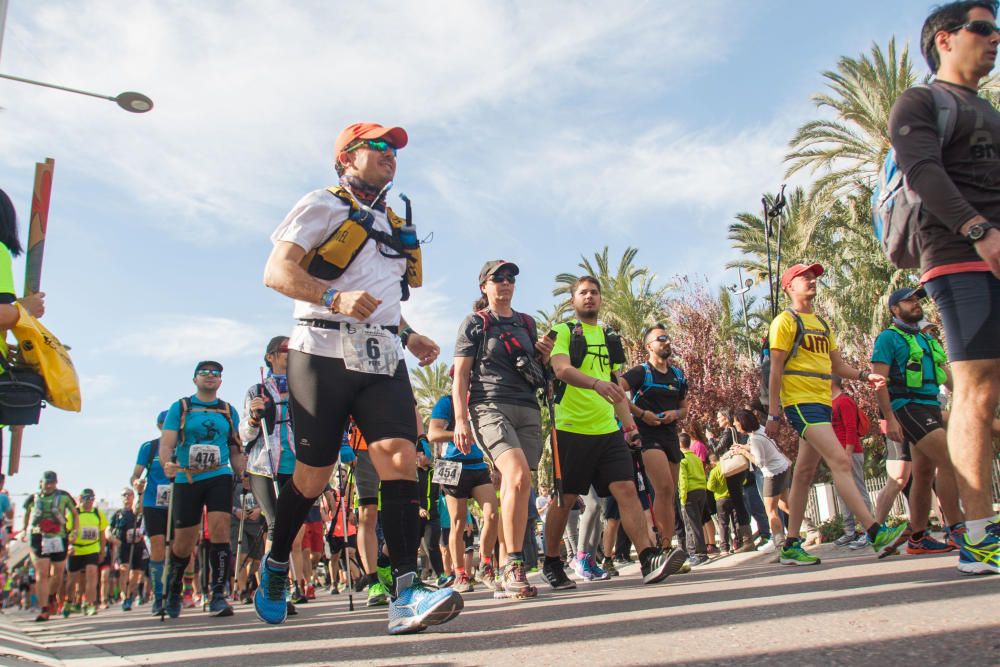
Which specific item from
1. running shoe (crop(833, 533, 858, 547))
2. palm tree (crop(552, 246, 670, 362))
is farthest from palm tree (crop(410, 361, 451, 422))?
running shoe (crop(833, 533, 858, 547))

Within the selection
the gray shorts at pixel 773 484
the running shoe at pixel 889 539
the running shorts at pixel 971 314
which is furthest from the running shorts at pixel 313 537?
the running shorts at pixel 971 314

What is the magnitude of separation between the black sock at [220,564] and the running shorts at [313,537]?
157 inches

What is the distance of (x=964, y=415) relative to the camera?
3.78 m

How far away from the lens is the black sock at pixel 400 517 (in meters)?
3.89

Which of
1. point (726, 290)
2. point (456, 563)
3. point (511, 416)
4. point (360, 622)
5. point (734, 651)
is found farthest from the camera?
point (726, 290)

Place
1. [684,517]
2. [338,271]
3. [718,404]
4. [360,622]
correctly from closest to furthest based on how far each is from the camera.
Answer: [338,271] < [360,622] < [684,517] < [718,404]

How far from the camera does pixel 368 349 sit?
3975mm

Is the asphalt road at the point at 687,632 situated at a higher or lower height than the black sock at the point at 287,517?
lower

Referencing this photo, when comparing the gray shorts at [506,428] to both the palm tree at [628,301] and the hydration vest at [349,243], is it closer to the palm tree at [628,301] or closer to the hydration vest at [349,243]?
the hydration vest at [349,243]

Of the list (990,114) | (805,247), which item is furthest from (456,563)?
(805,247)

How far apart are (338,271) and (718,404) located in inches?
1287

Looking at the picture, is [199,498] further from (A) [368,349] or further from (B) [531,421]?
(A) [368,349]

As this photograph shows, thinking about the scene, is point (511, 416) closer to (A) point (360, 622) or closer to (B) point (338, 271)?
(A) point (360, 622)

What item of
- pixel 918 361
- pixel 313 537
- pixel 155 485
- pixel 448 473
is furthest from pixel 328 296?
pixel 313 537
